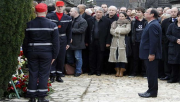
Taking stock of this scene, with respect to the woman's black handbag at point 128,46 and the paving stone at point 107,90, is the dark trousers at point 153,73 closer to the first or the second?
the paving stone at point 107,90

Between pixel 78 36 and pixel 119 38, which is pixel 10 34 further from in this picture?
pixel 119 38

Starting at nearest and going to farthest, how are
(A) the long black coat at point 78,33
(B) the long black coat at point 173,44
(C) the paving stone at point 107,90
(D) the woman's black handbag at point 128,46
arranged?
(C) the paving stone at point 107,90 < (B) the long black coat at point 173,44 < (A) the long black coat at point 78,33 < (D) the woman's black handbag at point 128,46

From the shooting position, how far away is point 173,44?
35.6 feet

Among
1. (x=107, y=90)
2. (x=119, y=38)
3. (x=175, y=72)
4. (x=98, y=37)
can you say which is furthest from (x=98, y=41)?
(x=107, y=90)

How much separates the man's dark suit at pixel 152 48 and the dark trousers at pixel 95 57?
384cm

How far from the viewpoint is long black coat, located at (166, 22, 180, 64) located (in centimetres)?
1067

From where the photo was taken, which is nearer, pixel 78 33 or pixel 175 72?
pixel 175 72

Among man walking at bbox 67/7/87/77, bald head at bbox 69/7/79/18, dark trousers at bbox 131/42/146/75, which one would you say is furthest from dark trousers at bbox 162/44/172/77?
bald head at bbox 69/7/79/18

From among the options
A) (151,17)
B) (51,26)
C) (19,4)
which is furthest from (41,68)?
(151,17)

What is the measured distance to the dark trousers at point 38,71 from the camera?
6.89 meters

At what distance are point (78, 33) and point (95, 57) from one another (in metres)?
1.09

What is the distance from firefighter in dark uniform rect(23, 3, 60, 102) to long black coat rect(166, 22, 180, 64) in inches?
188

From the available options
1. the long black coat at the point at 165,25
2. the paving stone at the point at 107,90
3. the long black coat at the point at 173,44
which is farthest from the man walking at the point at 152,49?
the long black coat at the point at 165,25

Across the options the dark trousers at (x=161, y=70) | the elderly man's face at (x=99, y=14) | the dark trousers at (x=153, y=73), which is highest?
the elderly man's face at (x=99, y=14)
